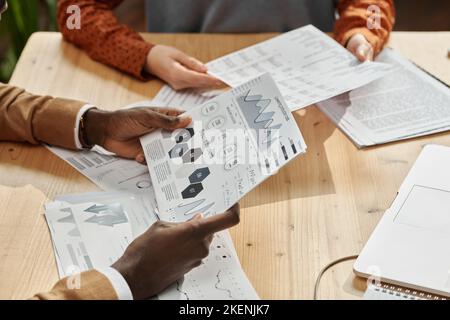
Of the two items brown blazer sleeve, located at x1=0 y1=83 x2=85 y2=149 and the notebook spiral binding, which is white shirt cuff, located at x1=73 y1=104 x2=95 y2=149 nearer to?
brown blazer sleeve, located at x1=0 y1=83 x2=85 y2=149

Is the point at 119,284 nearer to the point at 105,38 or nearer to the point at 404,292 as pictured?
the point at 404,292

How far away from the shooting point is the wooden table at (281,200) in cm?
95

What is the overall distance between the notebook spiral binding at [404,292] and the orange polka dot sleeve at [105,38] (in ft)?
2.21

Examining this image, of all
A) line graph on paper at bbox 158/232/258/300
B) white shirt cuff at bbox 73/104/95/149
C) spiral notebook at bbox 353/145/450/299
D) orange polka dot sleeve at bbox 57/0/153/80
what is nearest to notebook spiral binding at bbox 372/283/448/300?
spiral notebook at bbox 353/145/450/299

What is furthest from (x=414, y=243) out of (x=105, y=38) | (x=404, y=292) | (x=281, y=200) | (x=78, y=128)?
(x=105, y=38)

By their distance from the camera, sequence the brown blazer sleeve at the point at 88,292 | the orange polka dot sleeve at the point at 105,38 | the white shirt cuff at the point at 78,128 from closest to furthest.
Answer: the brown blazer sleeve at the point at 88,292 < the white shirt cuff at the point at 78,128 < the orange polka dot sleeve at the point at 105,38

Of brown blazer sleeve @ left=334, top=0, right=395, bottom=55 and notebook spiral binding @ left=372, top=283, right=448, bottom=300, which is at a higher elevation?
brown blazer sleeve @ left=334, top=0, right=395, bottom=55

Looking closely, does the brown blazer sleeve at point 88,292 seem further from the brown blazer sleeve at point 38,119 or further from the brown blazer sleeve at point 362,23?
the brown blazer sleeve at point 362,23

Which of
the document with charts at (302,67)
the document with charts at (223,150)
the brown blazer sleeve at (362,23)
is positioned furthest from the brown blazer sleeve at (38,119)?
the brown blazer sleeve at (362,23)

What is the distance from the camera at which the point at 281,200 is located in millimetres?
1084

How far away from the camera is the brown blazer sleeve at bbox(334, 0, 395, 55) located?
1437 mm

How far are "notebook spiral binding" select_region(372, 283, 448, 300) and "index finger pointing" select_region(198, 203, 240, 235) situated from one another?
0.64 feet
